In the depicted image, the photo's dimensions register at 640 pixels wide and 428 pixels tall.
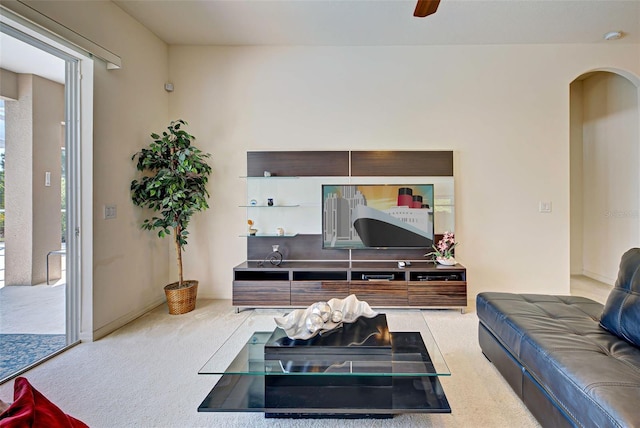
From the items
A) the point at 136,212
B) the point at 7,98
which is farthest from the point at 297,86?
the point at 7,98

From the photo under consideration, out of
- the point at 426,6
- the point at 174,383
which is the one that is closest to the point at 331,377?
the point at 174,383

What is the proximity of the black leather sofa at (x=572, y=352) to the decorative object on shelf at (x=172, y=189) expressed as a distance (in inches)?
110

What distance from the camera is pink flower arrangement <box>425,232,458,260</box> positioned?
334 cm

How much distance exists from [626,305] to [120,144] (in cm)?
391

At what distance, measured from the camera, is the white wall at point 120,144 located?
2.63 m

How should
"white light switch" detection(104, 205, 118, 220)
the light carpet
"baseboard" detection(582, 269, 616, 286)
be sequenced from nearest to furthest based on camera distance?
the light carpet → "white light switch" detection(104, 205, 118, 220) → "baseboard" detection(582, 269, 616, 286)

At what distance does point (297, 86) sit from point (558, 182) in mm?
3270

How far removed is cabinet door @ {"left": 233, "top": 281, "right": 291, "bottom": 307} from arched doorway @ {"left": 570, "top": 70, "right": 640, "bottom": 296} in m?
4.24

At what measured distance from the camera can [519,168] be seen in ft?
11.7

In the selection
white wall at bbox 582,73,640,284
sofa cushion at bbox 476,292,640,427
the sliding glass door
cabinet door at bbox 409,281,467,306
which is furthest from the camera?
white wall at bbox 582,73,640,284

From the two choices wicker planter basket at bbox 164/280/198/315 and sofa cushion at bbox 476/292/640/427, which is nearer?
sofa cushion at bbox 476/292/640/427

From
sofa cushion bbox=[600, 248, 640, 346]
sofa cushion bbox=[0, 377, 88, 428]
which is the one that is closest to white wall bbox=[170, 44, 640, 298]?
sofa cushion bbox=[600, 248, 640, 346]

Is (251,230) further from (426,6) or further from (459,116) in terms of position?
(459,116)

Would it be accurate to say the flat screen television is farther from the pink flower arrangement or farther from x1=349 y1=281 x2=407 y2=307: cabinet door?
x1=349 y1=281 x2=407 y2=307: cabinet door
